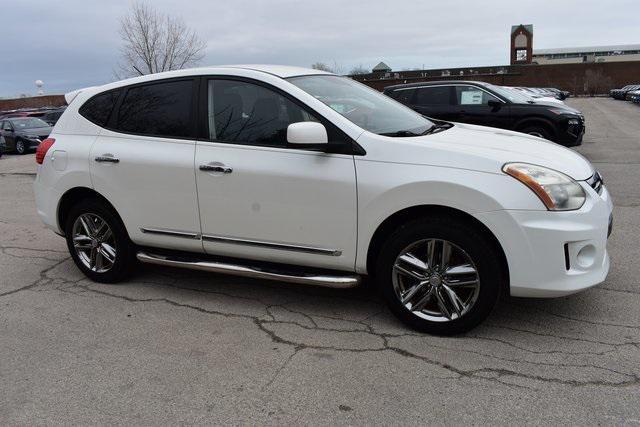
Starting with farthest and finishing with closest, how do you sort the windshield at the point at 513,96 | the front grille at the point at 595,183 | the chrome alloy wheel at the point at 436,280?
the windshield at the point at 513,96
the front grille at the point at 595,183
the chrome alloy wheel at the point at 436,280

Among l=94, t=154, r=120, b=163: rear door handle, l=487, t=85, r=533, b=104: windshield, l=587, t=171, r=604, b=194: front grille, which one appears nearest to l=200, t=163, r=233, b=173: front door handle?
l=94, t=154, r=120, b=163: rear door handle

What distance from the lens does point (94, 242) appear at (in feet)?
16.0

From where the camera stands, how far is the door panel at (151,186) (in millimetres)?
4227

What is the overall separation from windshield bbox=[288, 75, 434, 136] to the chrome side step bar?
1066 mm

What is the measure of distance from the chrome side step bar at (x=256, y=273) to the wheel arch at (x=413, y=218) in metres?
0.21

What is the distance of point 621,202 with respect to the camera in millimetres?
7324

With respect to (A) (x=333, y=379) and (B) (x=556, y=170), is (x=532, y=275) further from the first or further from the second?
(A) (x=333, y=379)

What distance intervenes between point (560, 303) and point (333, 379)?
1.93 metres

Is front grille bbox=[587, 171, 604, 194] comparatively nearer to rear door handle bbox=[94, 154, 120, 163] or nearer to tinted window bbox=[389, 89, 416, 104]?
rear door handle bbox=[94, 154, 120, 163]

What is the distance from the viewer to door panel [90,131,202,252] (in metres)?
4.23

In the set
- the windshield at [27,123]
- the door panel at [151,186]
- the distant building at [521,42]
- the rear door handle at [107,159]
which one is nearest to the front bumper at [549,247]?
the door panel at [151,186]

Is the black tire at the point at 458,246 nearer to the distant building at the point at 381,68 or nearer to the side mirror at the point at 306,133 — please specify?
the side mirror at the point at 306,133

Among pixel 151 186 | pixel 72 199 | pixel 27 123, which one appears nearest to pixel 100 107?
pixel 72 199

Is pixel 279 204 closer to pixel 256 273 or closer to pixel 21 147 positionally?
pixel 256 273
